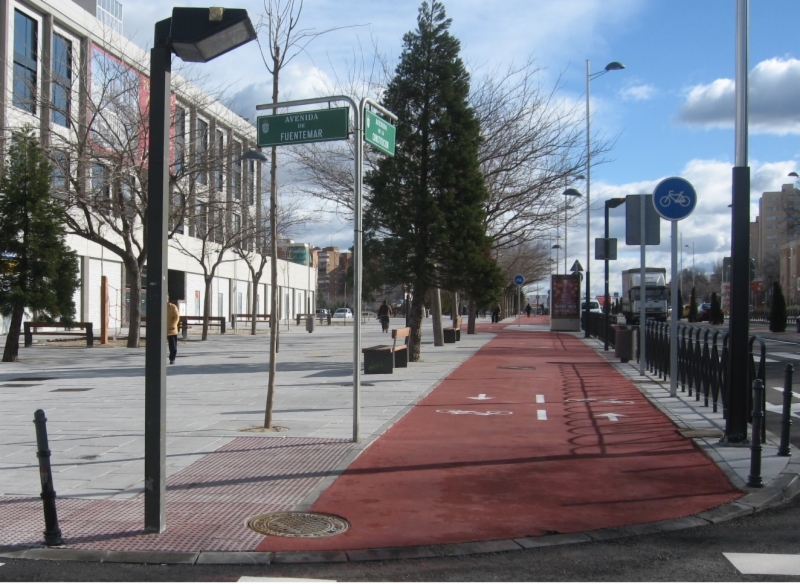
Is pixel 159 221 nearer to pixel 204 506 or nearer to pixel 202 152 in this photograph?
pixel 204 506

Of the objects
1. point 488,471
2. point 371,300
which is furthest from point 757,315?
point 488,471

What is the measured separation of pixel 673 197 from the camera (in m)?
12.5

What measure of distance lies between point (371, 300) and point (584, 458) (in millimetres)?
15763

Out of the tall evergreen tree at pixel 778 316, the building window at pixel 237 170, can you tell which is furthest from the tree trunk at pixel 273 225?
the tall evergreen tree at pixel 778 316

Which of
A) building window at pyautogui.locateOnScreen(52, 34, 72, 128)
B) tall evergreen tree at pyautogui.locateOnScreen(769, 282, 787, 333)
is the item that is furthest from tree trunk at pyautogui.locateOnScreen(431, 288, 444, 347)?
tall evergreen tree at pyautogui.locateOnScreen(769, 282, 787, 333)

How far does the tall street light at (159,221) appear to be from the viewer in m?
5.61

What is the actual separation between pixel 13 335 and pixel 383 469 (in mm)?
15905

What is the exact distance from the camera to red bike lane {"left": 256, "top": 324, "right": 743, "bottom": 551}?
235 inches

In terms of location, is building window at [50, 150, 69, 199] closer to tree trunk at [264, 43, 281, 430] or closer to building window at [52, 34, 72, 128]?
building window at [52, 34, 72, 128]

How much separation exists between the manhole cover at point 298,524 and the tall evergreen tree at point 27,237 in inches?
625

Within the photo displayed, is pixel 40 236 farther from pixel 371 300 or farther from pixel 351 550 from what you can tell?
pixel 351 550

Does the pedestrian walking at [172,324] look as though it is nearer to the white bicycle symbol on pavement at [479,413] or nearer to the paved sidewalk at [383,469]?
the paved sidewalk at [383,469]

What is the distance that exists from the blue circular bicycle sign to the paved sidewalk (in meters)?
3.11

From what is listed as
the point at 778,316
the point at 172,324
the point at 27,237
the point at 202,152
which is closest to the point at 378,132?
the point at 172,324
